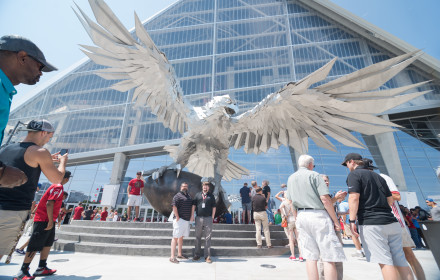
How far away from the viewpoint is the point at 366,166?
2.77m

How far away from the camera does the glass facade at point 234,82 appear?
19.6 metres

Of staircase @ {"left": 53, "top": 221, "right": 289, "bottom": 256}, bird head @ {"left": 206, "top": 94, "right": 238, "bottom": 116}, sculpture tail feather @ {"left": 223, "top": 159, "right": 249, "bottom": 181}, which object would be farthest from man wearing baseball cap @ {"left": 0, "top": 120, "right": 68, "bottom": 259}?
sculpture tail feather @ {"left": 223, "top": 159, "right": 249, "bottom": 181}

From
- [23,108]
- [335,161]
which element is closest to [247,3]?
[335,161]

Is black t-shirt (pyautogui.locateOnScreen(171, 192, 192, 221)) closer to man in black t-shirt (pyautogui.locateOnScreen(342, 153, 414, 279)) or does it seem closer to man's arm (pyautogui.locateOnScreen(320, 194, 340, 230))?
man's arm (pyautogui.locateOnScreen(320, 194, 340, 230))

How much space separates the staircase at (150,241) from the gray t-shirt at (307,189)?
2.86 metres

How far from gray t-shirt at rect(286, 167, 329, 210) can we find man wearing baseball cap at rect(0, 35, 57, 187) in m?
2.63

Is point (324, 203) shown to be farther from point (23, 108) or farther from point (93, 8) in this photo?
point (23, 108)

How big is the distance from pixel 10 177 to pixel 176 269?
298cm

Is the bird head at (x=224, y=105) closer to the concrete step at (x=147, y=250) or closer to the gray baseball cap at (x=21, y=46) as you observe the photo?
the concrete step at (x=147, y=250)

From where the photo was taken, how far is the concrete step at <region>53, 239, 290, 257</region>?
4512 millimetres

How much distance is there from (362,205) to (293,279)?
5.29 feet

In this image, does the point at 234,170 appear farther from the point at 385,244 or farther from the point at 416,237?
the point at 416,237

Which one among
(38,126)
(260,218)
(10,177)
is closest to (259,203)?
(260,218)

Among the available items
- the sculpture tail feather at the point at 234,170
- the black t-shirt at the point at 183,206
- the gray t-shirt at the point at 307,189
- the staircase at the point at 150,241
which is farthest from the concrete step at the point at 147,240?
the gray t-shirt at the point at 307,189
